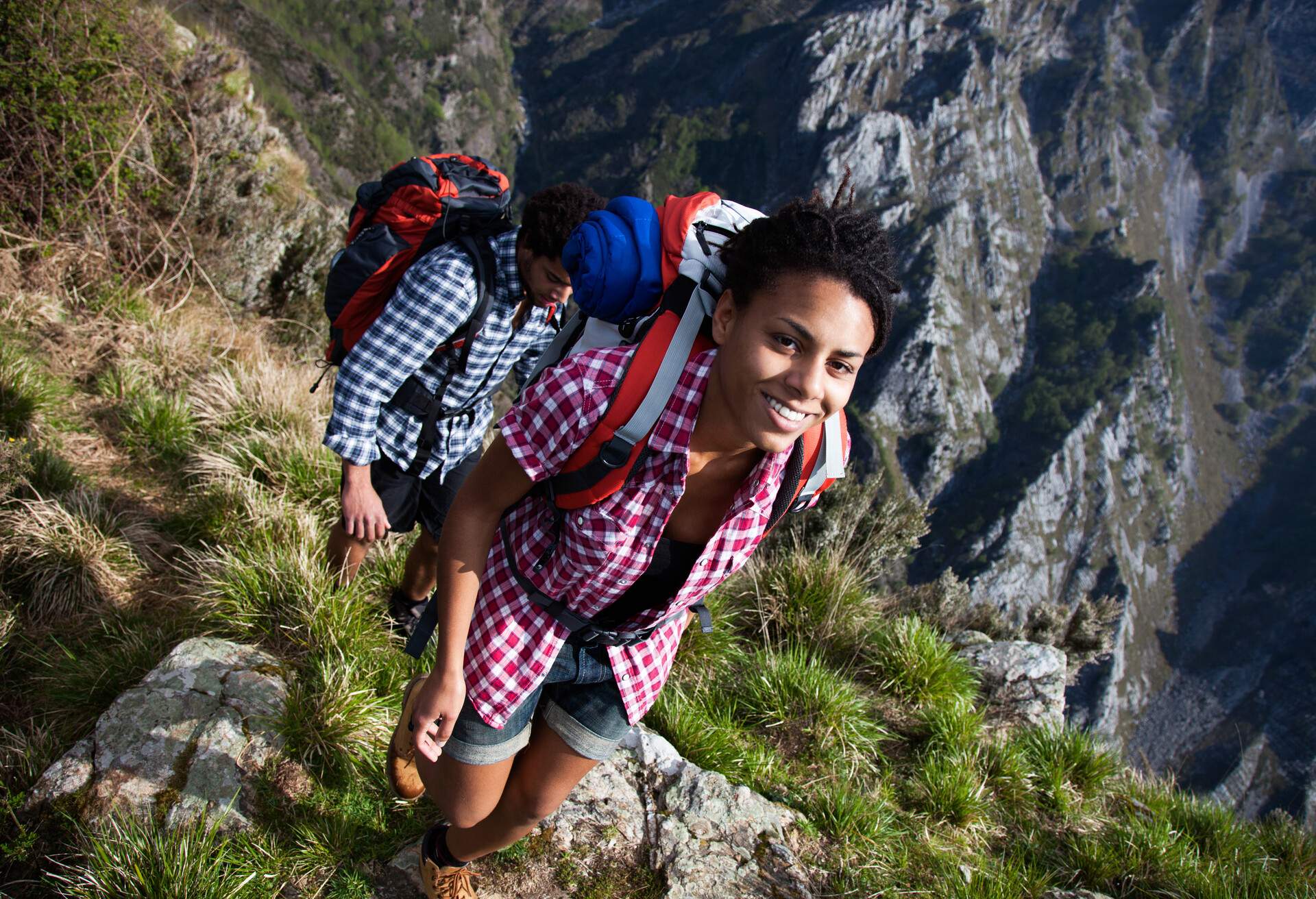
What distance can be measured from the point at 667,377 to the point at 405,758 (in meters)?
1.64

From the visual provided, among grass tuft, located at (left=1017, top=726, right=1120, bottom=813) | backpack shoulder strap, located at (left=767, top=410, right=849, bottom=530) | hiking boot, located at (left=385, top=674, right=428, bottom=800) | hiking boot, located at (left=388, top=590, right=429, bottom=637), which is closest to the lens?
backpack shoulder strap, located at (left=767, top=410, right=849, bottom=530)

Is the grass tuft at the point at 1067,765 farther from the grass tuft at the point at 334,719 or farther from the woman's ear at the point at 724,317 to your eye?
the woman's ear at the point at 724,317

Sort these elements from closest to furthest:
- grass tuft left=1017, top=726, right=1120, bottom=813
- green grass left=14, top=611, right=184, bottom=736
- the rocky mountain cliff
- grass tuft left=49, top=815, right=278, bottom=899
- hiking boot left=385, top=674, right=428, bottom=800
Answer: grass tuft left=49, top=815, right=278, bottom=899 → hiking boot left=385, top=674, right=428, bottom=800 → green grass left=14, top=611, right=184, bottom=736 → grass tuft left=1017, top=726, right=1120, bottom=813 → the rocky mountain cliff

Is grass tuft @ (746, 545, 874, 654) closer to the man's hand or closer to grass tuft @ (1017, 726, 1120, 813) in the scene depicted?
grass tuft @ (1017, 726, 1120, 813)

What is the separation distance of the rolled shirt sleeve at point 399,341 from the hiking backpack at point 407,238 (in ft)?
0.23

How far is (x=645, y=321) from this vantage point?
1760 mm

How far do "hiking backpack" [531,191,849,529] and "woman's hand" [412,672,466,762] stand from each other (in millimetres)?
478

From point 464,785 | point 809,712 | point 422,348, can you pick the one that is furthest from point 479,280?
point 809,712

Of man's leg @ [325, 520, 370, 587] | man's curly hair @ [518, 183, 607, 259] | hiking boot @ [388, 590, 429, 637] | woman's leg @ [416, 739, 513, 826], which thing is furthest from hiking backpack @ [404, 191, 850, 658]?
hiking boot @ [388, 590, 429, 637]

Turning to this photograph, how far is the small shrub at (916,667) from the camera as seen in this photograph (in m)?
4.14

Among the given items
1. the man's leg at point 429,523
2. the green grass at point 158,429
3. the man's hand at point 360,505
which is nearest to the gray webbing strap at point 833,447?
the man's leg at point 429,523

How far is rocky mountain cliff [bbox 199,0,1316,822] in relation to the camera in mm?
83062

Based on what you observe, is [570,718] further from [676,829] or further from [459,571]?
[676,829]

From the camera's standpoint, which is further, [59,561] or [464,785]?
[59,561]
